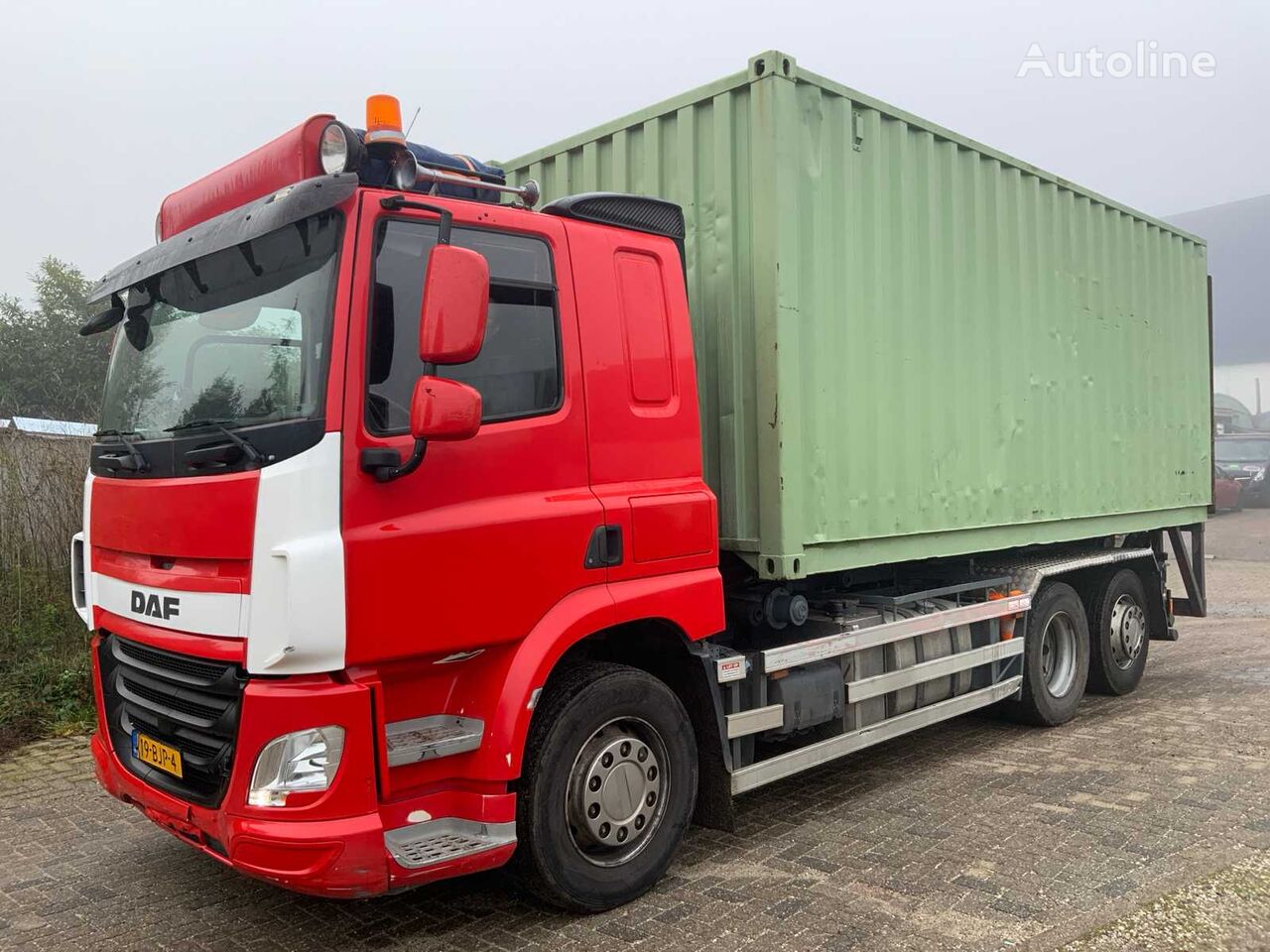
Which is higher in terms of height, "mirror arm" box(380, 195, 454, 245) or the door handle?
"mirror arm" box(380, 195, 454, 245)

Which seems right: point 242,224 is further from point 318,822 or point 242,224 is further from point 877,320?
point 877,320

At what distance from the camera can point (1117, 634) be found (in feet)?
23.5

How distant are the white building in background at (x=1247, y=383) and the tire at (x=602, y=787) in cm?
6959

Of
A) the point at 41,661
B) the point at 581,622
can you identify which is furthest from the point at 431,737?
the point at 41,661

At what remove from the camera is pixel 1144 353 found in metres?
7.27

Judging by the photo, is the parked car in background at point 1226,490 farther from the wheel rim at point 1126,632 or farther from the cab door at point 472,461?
the cab door at point 472,461

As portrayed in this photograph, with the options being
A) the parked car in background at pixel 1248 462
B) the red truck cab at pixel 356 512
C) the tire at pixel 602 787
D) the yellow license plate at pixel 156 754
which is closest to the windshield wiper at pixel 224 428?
the red truck cab at pixel 356 512

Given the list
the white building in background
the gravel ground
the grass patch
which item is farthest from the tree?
the white building in background

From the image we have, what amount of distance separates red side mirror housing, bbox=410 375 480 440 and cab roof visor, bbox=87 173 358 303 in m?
0.65

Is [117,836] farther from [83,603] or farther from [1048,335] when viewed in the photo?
[1048,335]

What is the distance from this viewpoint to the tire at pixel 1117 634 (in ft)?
23.0

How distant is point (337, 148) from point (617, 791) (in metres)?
2.49

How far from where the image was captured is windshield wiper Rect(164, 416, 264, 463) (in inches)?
117

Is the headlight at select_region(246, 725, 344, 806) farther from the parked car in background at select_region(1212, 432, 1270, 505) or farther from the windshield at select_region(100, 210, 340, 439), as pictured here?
the parked car in background at select_region(1212, 432, 1270, 505)
